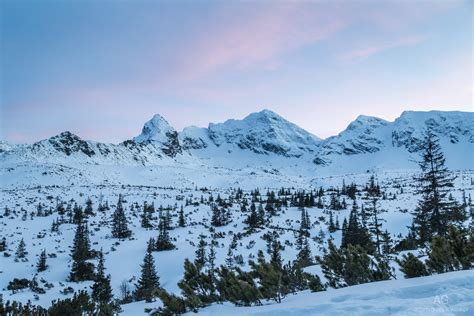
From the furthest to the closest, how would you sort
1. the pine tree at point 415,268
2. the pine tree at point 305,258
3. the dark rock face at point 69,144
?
1. the dark rock face at point 69,144
2. the pine tree at point 305,258
3. the pine tree at point 415,268

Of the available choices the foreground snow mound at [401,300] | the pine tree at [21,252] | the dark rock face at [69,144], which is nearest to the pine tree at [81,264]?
the pine tree at [21,252]

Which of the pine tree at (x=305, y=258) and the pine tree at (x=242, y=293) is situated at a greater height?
the pine tree at (x=242, y=293)

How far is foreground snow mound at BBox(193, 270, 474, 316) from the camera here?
6463 mm

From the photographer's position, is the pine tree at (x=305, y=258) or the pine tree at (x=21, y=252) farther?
the pine tree at (x=21, y=252)

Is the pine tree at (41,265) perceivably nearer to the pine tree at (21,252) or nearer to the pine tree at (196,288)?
the pine tree at (21,252)

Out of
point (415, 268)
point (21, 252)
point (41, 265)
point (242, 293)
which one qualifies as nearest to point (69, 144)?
point (21, 252)

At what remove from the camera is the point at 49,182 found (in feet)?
384

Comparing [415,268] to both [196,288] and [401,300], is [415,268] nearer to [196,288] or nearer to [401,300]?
[401,300]

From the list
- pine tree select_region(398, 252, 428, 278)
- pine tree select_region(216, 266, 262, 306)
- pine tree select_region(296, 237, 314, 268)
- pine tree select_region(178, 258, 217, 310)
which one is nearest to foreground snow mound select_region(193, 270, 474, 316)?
pine tree select_region(216, 266, 262, 306)

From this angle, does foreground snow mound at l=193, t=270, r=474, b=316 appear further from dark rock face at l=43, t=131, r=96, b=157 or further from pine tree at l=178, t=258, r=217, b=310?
dark rock face at l=43, t=131, r=96, b=157

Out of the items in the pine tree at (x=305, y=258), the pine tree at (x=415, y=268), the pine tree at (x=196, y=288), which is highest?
the pine tree at (x=415, y=268)

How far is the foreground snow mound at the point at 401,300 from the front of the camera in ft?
21.2

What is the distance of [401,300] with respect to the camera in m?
7.18

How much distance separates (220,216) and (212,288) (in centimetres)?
4681
